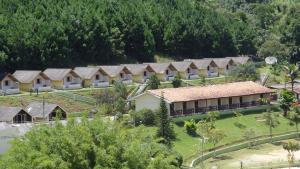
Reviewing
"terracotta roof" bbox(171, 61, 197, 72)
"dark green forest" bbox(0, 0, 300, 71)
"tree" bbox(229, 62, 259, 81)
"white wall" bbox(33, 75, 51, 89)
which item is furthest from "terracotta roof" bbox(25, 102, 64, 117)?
"tree" bbox(229, 62, 259, 81)

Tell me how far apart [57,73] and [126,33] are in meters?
19.5

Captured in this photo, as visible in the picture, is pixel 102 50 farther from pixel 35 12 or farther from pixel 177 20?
pixel 177 20

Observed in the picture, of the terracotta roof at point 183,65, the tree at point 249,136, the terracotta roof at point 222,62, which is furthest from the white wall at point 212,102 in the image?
the terracotta roof at point 222,62

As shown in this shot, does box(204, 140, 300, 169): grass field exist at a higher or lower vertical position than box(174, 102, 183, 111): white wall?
lower

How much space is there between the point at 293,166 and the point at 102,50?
3876cm

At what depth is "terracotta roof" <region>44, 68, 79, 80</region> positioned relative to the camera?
63969 millimetres

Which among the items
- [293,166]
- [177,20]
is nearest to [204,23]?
[177,20]

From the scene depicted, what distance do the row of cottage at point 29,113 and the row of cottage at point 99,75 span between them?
9.93 m

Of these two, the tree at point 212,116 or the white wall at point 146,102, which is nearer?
the tree at point 212,116

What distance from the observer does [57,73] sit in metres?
64.7

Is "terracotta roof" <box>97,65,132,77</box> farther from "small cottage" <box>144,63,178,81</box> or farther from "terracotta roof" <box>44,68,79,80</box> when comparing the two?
"terracotta roof" <box>44,68,79,80</box>

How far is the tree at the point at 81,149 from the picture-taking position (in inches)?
731

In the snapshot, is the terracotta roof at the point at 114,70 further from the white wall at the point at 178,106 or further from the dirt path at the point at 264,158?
the dirt path at the point at 264,158

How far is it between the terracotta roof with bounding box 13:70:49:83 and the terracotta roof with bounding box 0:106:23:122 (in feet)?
39.1
